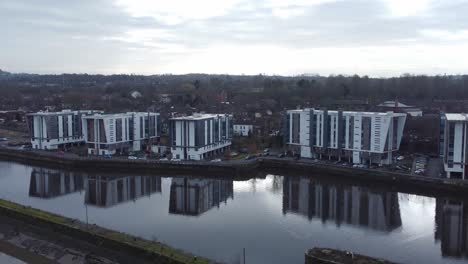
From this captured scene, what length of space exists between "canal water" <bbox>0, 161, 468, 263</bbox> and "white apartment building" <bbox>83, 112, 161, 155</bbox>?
5.75ft

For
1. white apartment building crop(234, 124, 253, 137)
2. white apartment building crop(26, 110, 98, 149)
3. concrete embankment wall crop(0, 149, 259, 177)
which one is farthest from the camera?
white apartment building crop(234, 124, 253, 137)

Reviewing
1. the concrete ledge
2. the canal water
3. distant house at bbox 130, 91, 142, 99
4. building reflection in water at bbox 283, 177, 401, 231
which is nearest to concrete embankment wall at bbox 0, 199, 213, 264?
the canal water

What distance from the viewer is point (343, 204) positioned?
29.8 feet

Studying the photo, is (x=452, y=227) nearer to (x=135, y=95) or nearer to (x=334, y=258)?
(x=334, y=258)

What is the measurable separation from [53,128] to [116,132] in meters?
2.45

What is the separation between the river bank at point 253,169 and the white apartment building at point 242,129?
12.1 feet

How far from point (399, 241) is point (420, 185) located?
3.26 metres

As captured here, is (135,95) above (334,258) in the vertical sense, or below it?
above

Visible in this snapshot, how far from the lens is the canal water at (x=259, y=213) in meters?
6.76

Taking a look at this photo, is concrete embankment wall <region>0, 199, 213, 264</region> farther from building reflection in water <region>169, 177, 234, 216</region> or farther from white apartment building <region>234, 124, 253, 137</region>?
white apartment building <region>234, 124, 253, 137</region>

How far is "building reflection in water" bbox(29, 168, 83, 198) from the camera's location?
10.3 meters

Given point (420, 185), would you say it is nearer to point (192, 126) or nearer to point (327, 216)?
point (327, 216)

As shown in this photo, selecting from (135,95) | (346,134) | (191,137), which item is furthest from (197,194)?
(135,95)

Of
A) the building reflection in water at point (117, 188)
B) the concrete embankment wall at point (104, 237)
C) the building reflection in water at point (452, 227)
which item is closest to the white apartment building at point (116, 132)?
the building reflection in water at point (117, 188)
